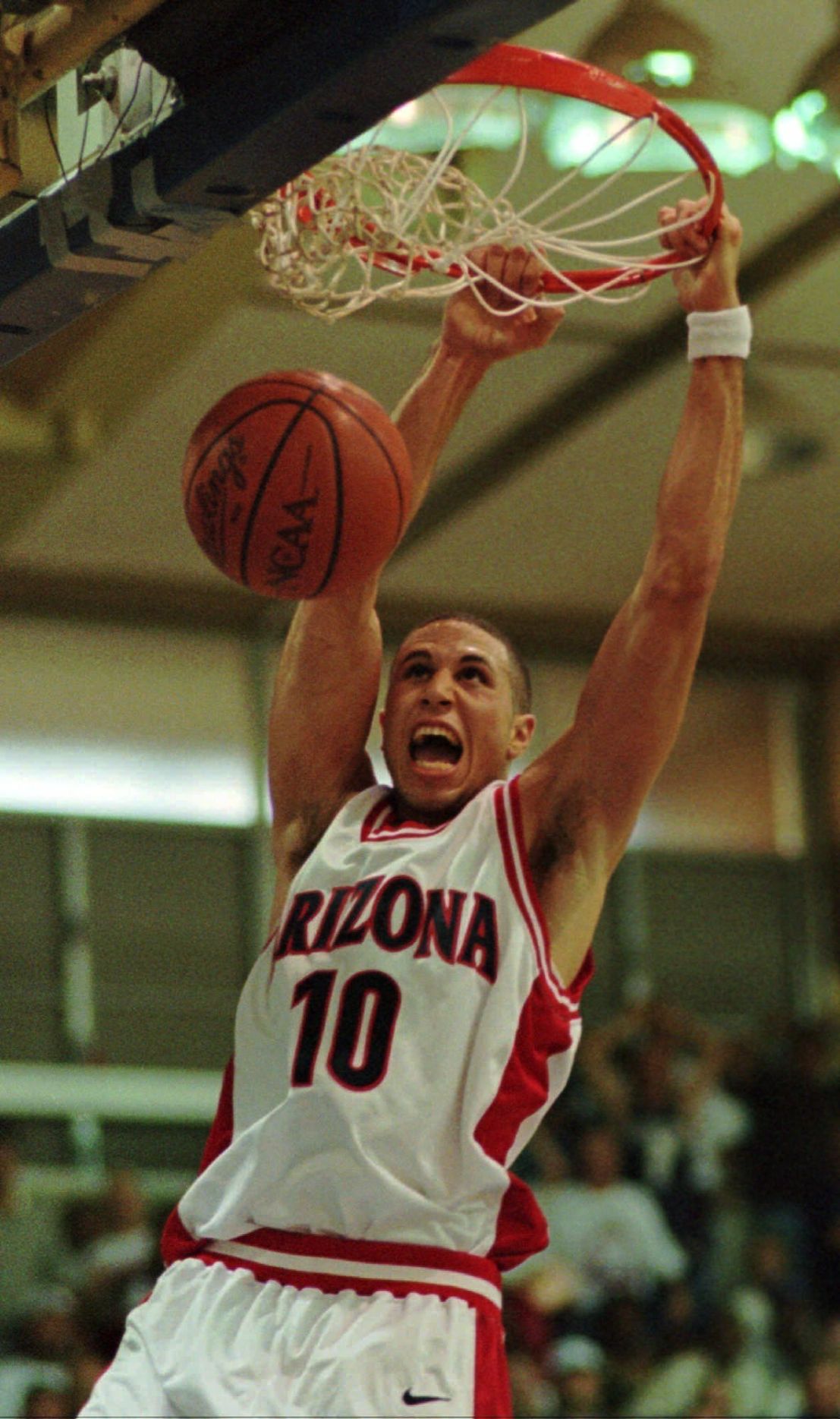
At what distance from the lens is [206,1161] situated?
377 centimetres

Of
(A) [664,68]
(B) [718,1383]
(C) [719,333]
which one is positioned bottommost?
(B) [718,1383]

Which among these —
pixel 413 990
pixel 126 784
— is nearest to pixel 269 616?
pixel 126 784

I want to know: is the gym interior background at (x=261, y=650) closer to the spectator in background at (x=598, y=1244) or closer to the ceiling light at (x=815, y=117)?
the ceiling light at (x=815, y=117)

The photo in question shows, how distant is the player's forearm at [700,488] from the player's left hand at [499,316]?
0.44 m

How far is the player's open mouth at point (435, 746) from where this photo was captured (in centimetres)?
389

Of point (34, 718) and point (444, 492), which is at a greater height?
point (444, 492)

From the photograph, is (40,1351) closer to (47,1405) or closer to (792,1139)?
(47,1405)

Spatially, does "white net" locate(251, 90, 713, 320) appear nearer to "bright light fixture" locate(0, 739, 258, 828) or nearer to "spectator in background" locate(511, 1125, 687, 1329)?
"spectator in background" locate(511, 1125, 687, 1329)

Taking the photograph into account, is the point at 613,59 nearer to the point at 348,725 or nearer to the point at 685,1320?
the point at 348,725

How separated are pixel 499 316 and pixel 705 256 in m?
0.45

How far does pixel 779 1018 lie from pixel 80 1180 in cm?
414

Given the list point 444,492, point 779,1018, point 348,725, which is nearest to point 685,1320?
point 779,1018

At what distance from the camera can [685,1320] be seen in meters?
9.51

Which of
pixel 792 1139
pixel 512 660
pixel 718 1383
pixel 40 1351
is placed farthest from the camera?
pixel 792 1139
